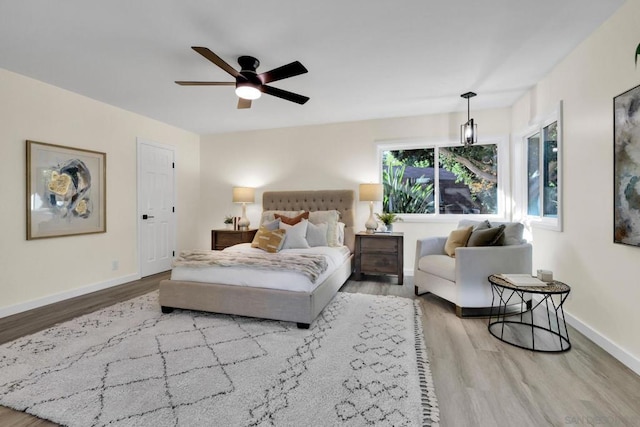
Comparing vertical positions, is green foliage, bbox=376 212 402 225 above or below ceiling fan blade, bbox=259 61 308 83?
below

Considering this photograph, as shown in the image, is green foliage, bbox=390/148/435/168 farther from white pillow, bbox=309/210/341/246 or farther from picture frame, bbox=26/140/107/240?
picture frame, bbox=26/140/107/240

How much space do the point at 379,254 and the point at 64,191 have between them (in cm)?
400

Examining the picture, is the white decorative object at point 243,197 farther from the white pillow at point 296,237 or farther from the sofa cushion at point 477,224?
the sofa cushion at point 477,224

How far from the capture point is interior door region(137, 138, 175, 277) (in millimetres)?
4559

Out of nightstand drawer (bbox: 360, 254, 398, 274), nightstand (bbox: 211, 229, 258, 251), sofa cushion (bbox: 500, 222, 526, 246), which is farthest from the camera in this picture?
nightstand (bbox: 211, 229, 258, 251)

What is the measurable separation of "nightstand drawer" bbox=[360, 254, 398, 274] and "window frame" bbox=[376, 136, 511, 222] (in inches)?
31.8

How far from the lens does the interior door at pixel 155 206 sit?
179 inches

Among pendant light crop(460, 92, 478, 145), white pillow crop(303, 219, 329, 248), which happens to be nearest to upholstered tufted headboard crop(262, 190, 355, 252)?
white pillow crop(303, 219, 329, 248)

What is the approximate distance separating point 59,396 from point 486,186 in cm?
501

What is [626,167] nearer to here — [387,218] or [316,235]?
[387,218]

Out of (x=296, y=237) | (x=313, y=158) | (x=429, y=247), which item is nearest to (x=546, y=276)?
(x=429, y=247)

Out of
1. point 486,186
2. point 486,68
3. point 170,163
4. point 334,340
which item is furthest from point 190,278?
point 486,186

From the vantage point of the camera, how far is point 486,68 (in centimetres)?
301

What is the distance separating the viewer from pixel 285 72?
2.47 m
